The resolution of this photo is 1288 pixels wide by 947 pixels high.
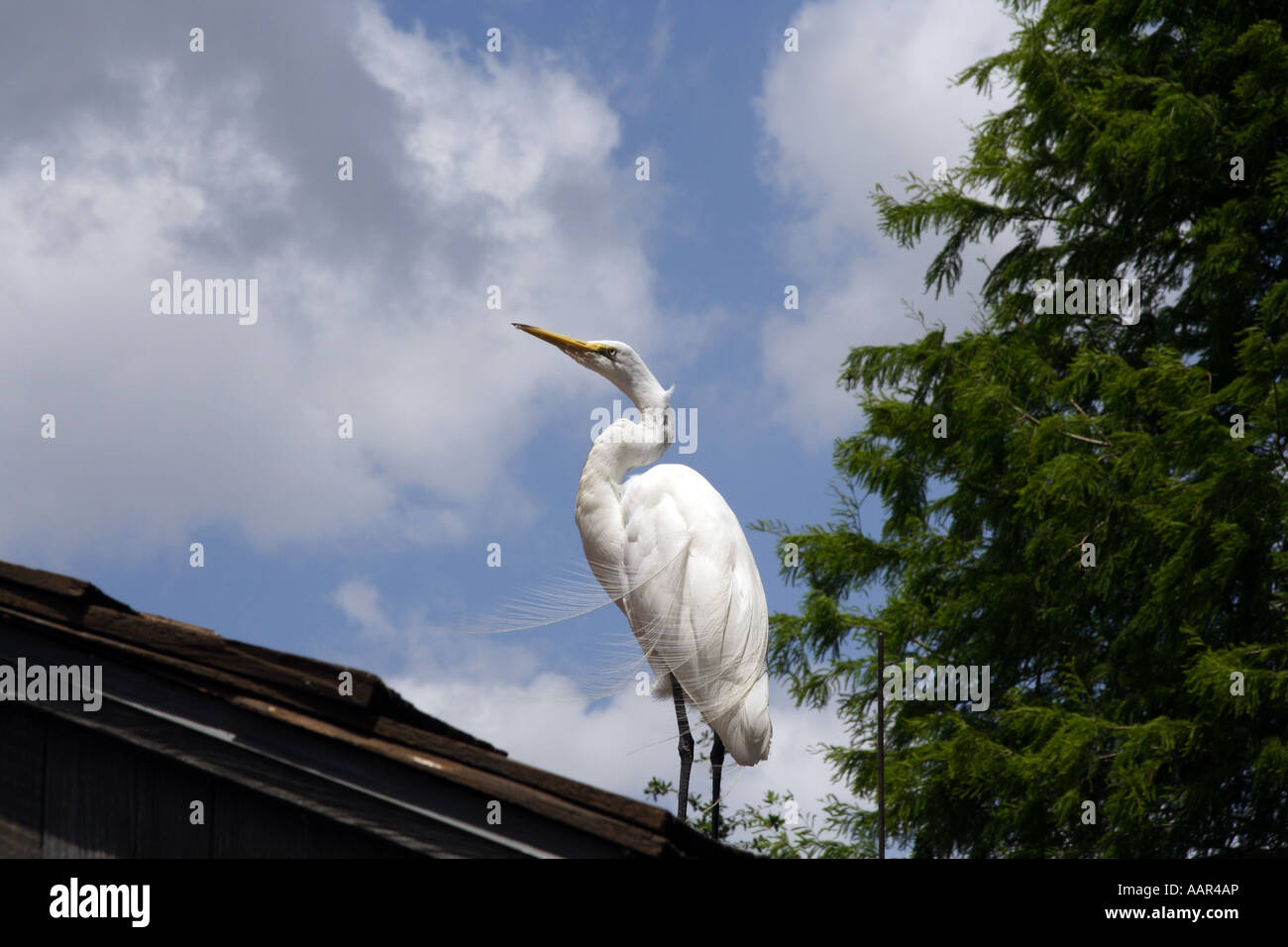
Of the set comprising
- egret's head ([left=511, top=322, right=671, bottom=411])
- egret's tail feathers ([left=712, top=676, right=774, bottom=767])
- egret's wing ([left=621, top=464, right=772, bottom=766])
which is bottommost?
egret's tail feathers ([left=712, top=676, right=774, bottom=767])

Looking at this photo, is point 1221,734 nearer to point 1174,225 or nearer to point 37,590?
point 1174,225

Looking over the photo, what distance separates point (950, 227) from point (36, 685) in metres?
12.9

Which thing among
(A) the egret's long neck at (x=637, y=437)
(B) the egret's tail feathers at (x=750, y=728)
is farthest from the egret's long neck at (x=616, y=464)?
(B) the egret's tail feathers at (x=750, y=728)

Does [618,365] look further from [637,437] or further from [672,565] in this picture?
[672,565]

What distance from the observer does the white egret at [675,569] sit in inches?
279

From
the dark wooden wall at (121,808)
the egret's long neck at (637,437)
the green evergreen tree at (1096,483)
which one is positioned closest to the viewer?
the dark wooden wall at (121,808)

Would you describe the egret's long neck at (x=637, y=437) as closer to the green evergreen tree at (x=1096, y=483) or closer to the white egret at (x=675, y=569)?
the white egret at (x=675, y=569)

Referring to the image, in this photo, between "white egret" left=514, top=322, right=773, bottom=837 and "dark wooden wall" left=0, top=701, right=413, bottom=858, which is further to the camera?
"white egret" left=514, top=322, right=773, bottom=837

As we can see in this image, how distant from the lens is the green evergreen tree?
1055 centimetres

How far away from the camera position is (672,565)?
23.9ft

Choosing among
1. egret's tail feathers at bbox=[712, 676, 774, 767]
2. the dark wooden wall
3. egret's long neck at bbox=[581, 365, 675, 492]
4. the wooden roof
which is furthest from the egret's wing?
the dark wooden wall

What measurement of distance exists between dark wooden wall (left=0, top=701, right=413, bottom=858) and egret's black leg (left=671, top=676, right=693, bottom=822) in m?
3.75

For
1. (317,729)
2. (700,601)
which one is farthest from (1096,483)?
(317,729)

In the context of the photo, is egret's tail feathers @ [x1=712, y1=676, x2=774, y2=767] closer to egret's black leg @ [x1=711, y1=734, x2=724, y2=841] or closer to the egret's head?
egret's black leg @ [x1=711, y1=734, x2=724, y2=841]
